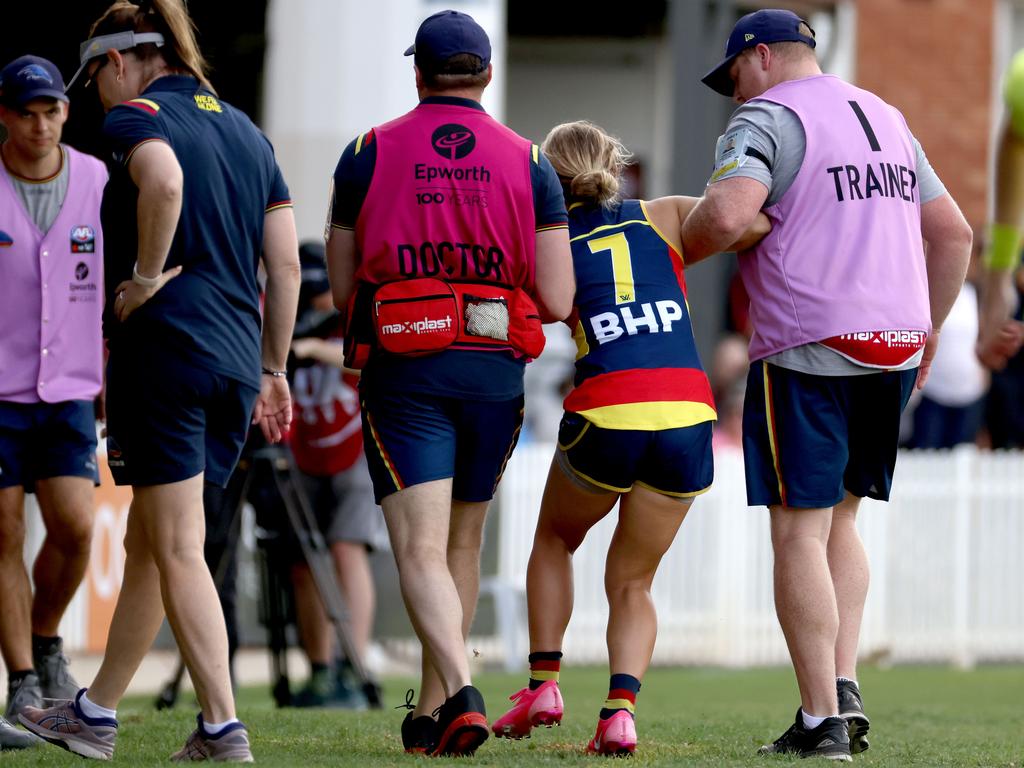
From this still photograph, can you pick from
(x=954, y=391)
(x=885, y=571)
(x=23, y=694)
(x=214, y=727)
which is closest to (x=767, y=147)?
(x=214, y=727)

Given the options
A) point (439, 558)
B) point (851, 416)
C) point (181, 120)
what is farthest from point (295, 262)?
point (851, 416)

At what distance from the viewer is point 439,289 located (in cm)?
527

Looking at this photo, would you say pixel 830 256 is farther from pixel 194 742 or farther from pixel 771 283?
pixel 194 742

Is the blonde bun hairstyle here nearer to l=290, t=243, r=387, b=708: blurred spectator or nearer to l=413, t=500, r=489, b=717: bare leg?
l=413, t=500, r=489, b=717: bare leg

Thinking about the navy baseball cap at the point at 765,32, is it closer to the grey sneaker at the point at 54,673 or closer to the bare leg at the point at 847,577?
the bare leg at the point at 847,577

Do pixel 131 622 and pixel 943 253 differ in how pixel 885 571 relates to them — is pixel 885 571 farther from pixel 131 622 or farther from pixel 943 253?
pixel 131 622

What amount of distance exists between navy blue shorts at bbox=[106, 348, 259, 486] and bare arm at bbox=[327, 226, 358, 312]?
20.7 inches

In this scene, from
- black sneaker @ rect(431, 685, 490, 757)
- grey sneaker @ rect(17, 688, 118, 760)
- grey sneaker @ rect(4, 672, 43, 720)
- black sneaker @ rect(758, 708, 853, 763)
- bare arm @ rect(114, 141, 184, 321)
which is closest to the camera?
bare arm @ rect(114, 141, 184, 321)

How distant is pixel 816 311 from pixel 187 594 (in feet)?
6.63

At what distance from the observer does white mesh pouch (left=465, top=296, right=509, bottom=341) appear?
17.4 feet

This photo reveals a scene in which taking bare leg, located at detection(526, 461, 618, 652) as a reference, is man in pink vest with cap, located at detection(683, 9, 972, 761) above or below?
above

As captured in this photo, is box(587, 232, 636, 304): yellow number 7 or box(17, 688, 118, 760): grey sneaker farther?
box(587, 232, 636, 304): yellow number 7

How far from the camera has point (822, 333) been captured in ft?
17.8

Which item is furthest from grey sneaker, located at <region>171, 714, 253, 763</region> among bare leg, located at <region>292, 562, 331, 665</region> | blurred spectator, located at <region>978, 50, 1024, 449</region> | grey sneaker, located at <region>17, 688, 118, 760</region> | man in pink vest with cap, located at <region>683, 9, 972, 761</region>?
bare leg, located at <region>292, 562, 331, 665</region>
